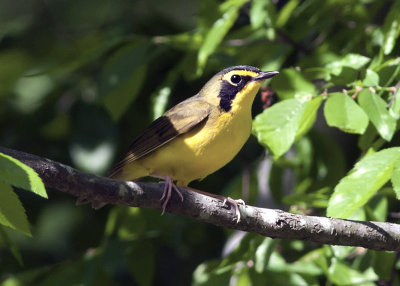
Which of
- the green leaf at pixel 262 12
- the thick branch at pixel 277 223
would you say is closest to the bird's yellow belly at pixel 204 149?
the green leaf at pixel 262 12

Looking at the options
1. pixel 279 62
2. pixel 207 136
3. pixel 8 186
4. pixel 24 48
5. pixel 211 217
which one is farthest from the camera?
pixel 24 48

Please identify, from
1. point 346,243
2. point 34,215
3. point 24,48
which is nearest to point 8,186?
point 346,243

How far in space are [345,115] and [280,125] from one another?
422 mm

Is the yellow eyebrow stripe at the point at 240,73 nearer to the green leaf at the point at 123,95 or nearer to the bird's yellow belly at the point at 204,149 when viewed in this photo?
the bird's yellow belly at the point at 204,149

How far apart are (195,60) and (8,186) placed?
319cm

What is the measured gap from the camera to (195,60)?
6.02 metres

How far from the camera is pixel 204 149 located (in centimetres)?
Result: 498

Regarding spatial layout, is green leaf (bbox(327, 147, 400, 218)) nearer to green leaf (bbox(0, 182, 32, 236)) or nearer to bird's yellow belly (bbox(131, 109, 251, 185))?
bird's yellow belly (bbox(131, 109, 251, 185))

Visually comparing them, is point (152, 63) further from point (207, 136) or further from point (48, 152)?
point (207, 136)

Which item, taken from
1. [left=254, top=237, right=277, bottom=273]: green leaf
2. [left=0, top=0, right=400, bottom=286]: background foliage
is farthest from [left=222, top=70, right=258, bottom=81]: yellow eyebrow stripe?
[left=254, top=237, right=277, bottom=273]: green leaf

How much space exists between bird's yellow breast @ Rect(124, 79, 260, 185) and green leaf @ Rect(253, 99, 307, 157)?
49 centimetres

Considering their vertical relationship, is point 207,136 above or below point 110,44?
below

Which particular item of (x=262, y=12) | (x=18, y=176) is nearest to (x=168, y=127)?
(x=262, y=12)

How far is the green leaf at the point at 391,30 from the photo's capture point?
4.81 metres
